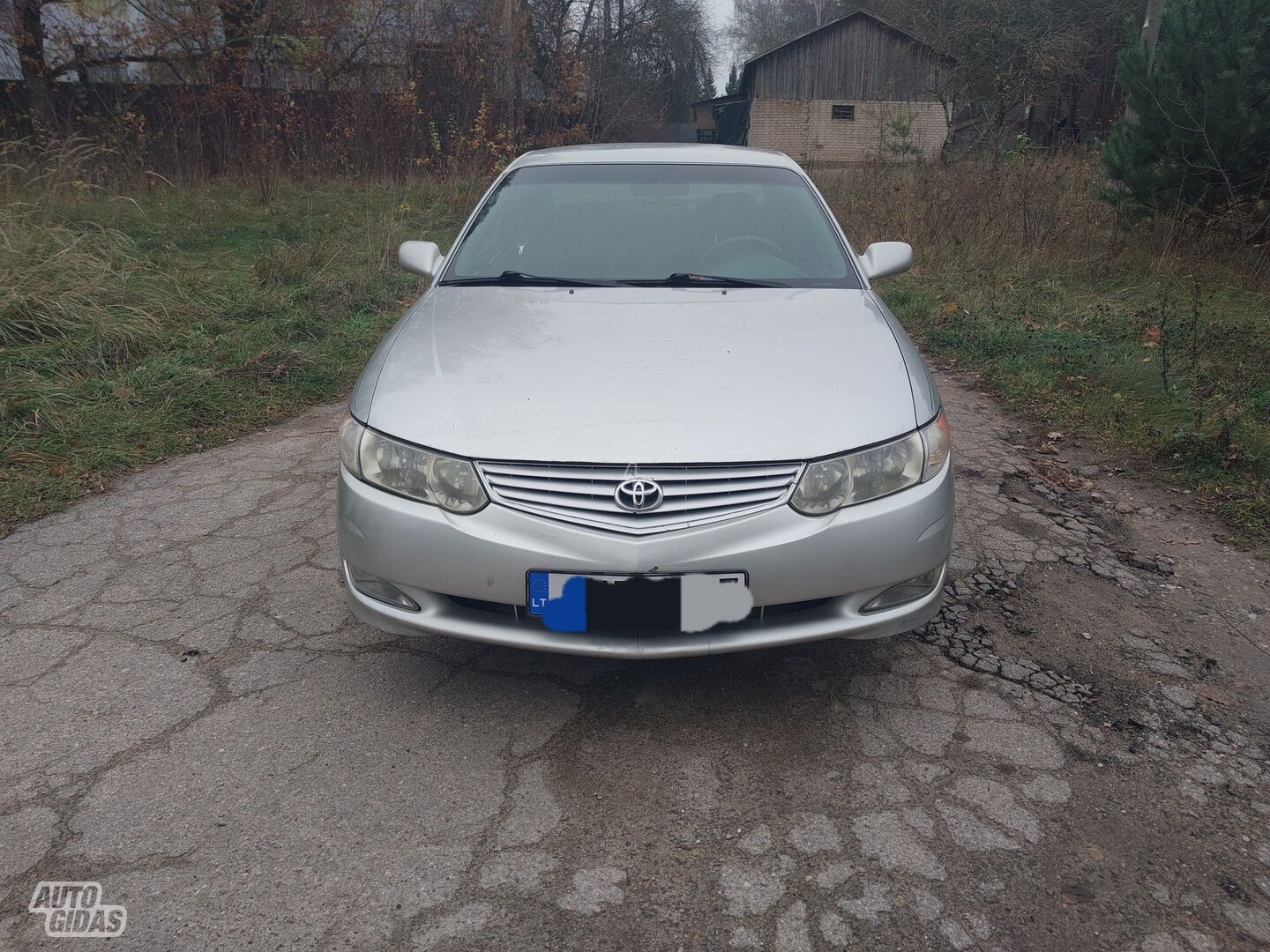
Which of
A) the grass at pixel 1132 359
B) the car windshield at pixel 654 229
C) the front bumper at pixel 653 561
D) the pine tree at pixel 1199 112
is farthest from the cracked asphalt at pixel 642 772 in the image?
the pine tree at pixel 1199 112

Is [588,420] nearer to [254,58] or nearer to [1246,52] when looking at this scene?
[1246,52]

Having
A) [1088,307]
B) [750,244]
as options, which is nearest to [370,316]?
[750,244]

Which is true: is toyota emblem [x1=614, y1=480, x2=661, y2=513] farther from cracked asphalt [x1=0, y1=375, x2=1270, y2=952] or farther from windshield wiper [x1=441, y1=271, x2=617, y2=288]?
windshield wiper [x1=441, y1=271, x2=617, y2=288]

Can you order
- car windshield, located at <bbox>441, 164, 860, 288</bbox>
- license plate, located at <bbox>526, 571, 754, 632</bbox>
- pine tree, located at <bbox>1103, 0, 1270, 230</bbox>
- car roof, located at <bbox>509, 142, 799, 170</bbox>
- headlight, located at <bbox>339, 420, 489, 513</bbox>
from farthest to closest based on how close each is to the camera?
pine tree, located at <bbox>1103, 0, 1270, 230</bbox>
car roof, located at <bbox>509, 142, 799, 170</bbox>
car windshield, located at <bbox>441, 164, 860, 288</bbox>
headlight, located at <bbox>339, 420, 489, 513</bbox>
license plate, located at <bbox>526, 571, 754, 632</bbox>

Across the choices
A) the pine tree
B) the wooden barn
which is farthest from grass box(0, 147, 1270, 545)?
the wooden barn

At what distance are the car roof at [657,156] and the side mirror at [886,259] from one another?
0.58 metres

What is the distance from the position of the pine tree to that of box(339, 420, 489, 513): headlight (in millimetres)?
7117

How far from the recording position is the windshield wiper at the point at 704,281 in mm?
3188

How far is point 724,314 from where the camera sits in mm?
2887

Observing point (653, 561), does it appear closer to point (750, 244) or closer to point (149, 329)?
point (750, 244)

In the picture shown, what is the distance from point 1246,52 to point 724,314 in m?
5.99

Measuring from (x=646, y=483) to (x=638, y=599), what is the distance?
10.9 inches

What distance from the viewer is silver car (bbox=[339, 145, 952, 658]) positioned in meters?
2.10

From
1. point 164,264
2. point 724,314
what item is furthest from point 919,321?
point 164,264
